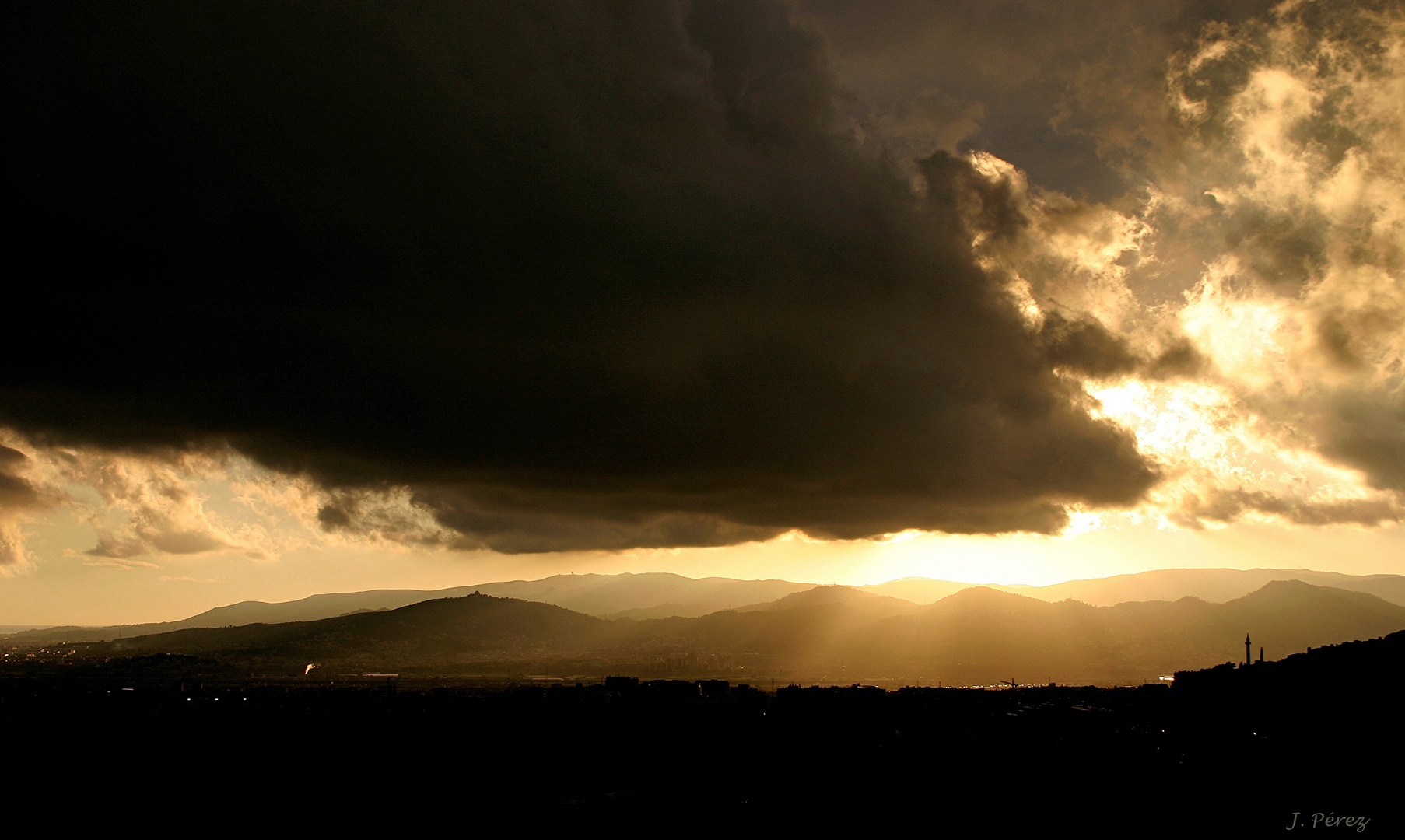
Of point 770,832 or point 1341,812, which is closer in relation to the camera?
point 1341,812

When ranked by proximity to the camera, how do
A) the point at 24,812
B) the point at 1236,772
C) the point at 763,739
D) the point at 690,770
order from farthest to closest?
the point at 763,739
the point at 690,770
the point at 24,812
the point at 1236,772

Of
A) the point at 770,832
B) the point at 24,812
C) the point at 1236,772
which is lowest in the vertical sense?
the point at 24,812

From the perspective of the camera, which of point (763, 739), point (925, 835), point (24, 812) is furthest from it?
point (763, 739)

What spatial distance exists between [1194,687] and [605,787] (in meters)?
129

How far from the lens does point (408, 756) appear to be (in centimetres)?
14350

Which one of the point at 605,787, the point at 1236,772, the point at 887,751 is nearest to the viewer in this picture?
the point at 1236,772

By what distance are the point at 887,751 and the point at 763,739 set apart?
1192 inches

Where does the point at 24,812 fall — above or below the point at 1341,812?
below

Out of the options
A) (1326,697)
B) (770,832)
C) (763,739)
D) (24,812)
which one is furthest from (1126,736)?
(24,812)

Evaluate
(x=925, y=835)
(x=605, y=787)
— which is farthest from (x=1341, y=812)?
(x=605, y=787)

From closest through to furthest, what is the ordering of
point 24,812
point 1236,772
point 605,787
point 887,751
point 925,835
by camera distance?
point 925,835 → point 1236,772 → point 24,812 → point 605,787 → point 887,751

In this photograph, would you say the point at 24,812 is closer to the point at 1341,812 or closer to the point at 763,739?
the point at 763,739

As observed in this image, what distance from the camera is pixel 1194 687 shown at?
560ft

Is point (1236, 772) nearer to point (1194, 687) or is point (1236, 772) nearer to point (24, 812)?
point (1194, 687)
